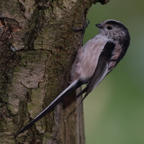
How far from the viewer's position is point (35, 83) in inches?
55.4

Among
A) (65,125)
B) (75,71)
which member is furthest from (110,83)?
(65,125)

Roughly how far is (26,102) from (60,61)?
1.12 ft

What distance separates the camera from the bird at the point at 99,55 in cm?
194

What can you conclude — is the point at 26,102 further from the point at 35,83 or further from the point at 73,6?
the point at 73,6

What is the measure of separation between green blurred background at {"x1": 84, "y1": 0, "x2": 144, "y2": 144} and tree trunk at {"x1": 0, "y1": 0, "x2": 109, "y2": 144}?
0.81 metres

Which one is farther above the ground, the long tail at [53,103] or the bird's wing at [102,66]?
the bird's wing at [102,66]

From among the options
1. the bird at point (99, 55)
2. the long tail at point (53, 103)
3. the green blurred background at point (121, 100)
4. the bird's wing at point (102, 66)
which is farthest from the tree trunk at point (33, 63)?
the green blurred background at point (121, 100)

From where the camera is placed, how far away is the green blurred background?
235cm

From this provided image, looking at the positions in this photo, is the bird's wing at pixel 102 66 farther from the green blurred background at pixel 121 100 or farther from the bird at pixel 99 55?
the green blurred background at pixel 121 100

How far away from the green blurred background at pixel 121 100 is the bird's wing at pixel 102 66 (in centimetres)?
28

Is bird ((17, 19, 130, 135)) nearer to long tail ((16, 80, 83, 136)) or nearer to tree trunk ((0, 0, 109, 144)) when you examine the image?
long tail ((16, 80, 83, 136))

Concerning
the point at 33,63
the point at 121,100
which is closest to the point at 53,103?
the point at 33,63

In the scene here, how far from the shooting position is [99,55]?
214 centimetres

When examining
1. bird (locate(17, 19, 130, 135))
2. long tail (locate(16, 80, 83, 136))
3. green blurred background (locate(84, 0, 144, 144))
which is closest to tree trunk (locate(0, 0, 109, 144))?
long tail (locate(16, 80, 83, 136))
